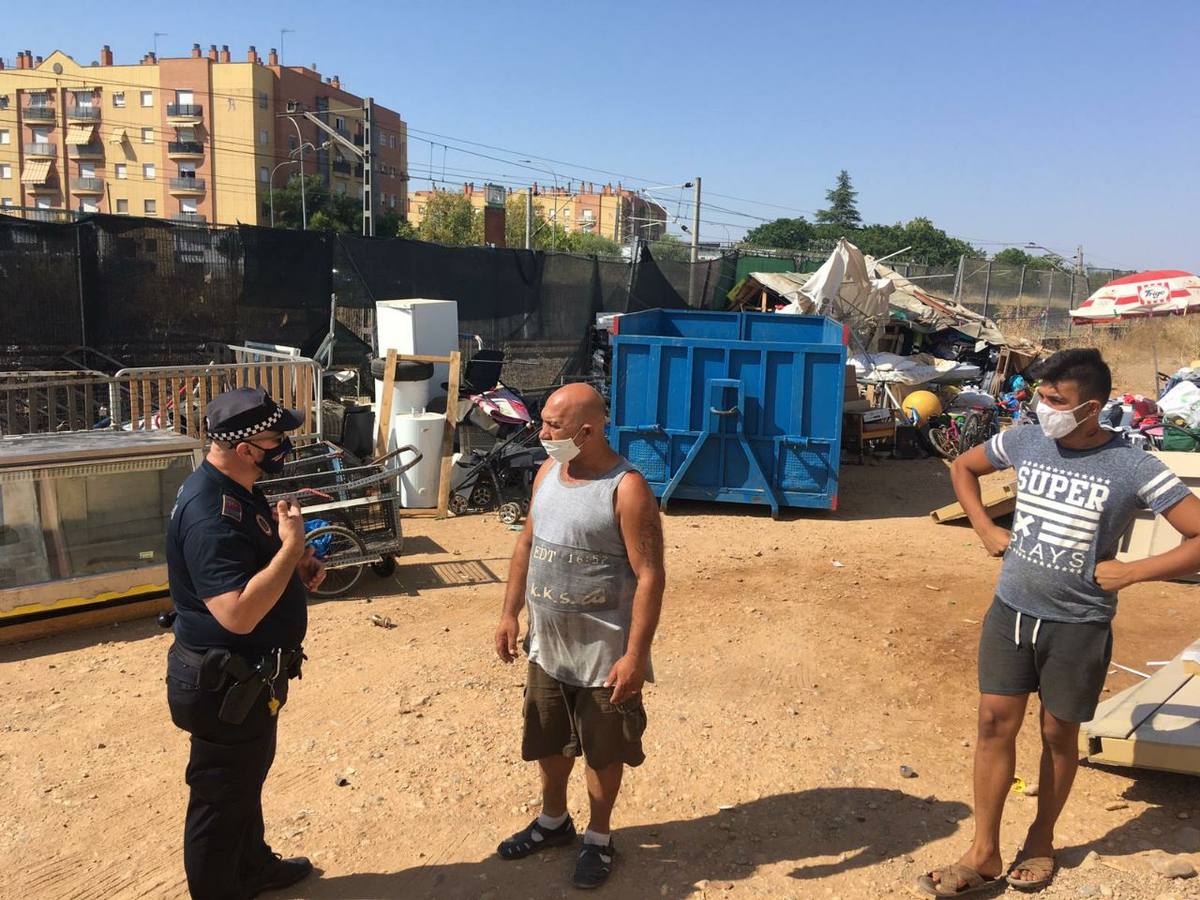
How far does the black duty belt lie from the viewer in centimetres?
279

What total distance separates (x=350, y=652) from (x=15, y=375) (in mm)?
5377

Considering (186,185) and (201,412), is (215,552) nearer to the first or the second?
(201,412)

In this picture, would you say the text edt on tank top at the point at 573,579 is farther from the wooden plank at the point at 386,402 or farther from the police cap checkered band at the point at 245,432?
the wooden plank at the point at 386,402

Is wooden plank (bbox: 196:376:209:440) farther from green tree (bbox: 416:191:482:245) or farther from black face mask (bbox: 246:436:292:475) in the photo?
green tree (bbox: 416:191:482:245)

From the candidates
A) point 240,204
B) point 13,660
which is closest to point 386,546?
point 13,660

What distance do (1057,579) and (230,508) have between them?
2.57 metres

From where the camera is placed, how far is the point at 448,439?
934cm

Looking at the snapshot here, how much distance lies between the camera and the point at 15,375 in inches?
346

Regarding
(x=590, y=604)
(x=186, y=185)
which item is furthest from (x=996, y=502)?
(x=186, y=185)

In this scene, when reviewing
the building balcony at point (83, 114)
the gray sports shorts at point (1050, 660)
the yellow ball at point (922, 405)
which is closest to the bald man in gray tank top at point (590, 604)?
the gray sports shorts at point (1050, 660)

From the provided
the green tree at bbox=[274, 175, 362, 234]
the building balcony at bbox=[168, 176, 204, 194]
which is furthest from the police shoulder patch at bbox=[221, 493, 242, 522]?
the building balcony at bbox=[168, 176, 204, 194]

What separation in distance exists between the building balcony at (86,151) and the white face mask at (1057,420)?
9027cm

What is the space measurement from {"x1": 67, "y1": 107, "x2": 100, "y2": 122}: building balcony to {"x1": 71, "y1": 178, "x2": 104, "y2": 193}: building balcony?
15.6 feet

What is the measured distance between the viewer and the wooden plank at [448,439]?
30.2ft
